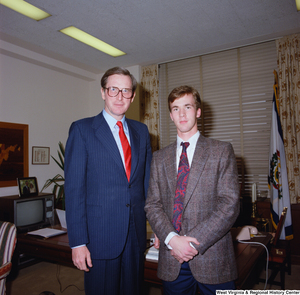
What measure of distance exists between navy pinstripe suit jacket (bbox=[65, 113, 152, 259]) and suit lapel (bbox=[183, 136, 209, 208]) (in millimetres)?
330

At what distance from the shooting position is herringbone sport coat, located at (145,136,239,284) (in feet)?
4.05

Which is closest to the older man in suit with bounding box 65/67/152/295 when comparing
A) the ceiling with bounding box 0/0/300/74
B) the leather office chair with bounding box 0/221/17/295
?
the leather office chair with bounding box 0/221/17/295

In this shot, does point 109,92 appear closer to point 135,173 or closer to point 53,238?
point 135,173

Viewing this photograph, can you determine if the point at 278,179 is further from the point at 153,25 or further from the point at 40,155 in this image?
the point at 40,155

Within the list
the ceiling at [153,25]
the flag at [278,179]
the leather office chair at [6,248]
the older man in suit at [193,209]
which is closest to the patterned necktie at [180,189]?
the older man in suit at [193,209]

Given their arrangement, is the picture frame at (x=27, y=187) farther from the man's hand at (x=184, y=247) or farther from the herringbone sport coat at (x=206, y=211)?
the man's hand at (x=184, y=247)

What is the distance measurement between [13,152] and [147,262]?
3072 mm

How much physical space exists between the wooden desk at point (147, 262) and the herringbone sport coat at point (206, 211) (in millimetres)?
286

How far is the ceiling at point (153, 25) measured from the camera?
2996 millimetres

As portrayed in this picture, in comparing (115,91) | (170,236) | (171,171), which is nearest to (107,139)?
(115,91)

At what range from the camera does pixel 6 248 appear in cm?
188

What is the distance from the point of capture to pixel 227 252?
4.19ft

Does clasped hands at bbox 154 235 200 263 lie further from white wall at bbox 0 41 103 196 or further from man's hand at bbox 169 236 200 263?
white wall at bbox 0 41 103 196

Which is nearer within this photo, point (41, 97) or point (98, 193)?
point (98, 193)
